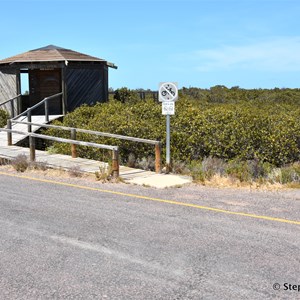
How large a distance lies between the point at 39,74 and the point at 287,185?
792 inches

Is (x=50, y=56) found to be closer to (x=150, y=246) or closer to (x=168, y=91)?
(x=168, y=91)

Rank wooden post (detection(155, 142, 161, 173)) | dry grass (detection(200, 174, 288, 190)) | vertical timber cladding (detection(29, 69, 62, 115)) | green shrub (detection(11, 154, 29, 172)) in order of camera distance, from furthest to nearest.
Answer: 1. vertical timber cladding (detection(29, 69, 62, 115))
2. green shrub (detection(11, 154, 29, 172))
3. wooden post (detection(155, 142, 161, 173))
4. dry grass (detection(200, 174, 288, 190))

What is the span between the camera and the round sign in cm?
1165

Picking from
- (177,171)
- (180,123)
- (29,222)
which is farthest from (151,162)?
(29,222)

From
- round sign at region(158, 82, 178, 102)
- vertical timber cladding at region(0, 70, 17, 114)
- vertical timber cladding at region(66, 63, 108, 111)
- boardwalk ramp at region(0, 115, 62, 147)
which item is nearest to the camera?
round sign at region(158, 82, 178, 102)

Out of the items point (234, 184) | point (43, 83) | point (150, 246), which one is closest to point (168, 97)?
point (234, 184)

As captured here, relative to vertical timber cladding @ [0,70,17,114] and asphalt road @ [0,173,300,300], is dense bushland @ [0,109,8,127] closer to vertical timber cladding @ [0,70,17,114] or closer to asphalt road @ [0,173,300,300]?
vertical timber cladding @ [0,70,17,114]

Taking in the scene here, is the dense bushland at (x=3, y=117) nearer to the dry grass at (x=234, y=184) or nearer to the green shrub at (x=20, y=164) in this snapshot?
the green shrub at (x=20, y=164)

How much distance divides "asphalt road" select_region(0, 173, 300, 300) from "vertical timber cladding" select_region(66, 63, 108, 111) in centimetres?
1616

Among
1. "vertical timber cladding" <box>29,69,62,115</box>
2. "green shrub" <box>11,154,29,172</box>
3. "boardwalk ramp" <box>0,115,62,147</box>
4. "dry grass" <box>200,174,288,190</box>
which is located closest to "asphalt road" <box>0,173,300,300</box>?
"dry grass" <box>200,174,288,190</box>

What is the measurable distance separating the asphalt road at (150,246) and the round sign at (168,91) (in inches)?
143

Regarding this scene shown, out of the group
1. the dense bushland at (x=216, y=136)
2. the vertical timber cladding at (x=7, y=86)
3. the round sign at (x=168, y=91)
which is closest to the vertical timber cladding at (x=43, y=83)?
the vertical timber cladding at (x=7, y=86)

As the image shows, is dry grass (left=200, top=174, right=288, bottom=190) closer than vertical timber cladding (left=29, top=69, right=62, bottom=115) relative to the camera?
Yes

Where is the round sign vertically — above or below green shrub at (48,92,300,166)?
above
